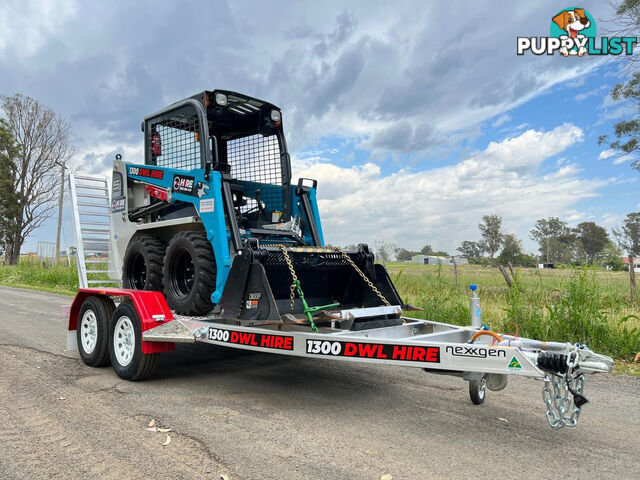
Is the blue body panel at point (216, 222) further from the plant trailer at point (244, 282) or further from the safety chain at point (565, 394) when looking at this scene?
the safety chain at point (565, 394)

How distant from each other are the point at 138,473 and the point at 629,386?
16.5 ft

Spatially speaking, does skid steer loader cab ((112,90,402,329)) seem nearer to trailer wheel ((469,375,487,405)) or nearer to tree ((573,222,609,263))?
trailer wheel ((469,375,487,405))

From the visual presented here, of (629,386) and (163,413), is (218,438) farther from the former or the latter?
(629,386)

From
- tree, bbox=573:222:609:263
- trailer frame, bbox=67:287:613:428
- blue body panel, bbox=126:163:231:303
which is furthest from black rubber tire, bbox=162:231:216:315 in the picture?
tree, bbox=573:222:609:263

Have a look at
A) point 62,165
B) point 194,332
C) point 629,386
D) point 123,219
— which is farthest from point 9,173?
point 629,386

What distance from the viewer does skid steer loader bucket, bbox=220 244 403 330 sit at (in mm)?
4797

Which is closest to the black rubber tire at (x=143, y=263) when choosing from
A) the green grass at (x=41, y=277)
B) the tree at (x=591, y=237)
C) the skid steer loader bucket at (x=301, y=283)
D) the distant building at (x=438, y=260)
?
the skid steer loader bucket at (x=301, y=283)

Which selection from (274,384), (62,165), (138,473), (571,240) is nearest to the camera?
(138,473)

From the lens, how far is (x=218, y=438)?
3805 millimetres

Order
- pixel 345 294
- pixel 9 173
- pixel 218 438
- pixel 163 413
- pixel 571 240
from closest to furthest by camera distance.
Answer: pixel 218 438
pixel 163 413
pixel 345 294
pixel 9 173
pixel 571 240

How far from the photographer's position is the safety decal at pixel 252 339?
439 cm

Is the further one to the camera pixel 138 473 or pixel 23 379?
pixel 23 379

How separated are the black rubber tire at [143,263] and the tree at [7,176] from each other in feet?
123

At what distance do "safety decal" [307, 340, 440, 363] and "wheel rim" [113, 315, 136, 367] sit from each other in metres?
2.44
